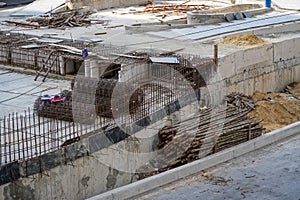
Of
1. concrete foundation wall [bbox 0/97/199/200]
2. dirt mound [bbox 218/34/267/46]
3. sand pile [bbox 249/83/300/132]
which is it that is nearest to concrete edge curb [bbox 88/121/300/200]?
concrete foundation wall [bbox 0/97/199/200]

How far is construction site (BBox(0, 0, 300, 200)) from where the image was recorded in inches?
530

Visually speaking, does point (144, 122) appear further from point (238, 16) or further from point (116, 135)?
point (238, 16)

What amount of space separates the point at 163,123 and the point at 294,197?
3.66 metres

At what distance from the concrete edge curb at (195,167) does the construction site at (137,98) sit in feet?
0.09

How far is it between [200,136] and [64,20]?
13322 mm

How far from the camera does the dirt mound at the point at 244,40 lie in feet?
71.7

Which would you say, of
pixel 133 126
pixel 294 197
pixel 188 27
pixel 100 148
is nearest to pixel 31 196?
pixel 100 148

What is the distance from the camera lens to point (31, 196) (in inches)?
495

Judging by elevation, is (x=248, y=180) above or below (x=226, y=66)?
below

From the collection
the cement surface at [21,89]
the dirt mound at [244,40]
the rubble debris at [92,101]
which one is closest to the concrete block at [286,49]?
the dirt mound at [244,40]

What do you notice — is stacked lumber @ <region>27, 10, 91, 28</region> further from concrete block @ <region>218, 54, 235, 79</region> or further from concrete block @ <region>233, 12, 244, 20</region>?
concrete block @ <region>218, 54, 235, 79</region>

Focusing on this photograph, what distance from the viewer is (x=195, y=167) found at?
1473cm

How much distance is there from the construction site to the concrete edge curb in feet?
0.09

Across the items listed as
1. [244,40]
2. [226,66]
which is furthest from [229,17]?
[226,66]
